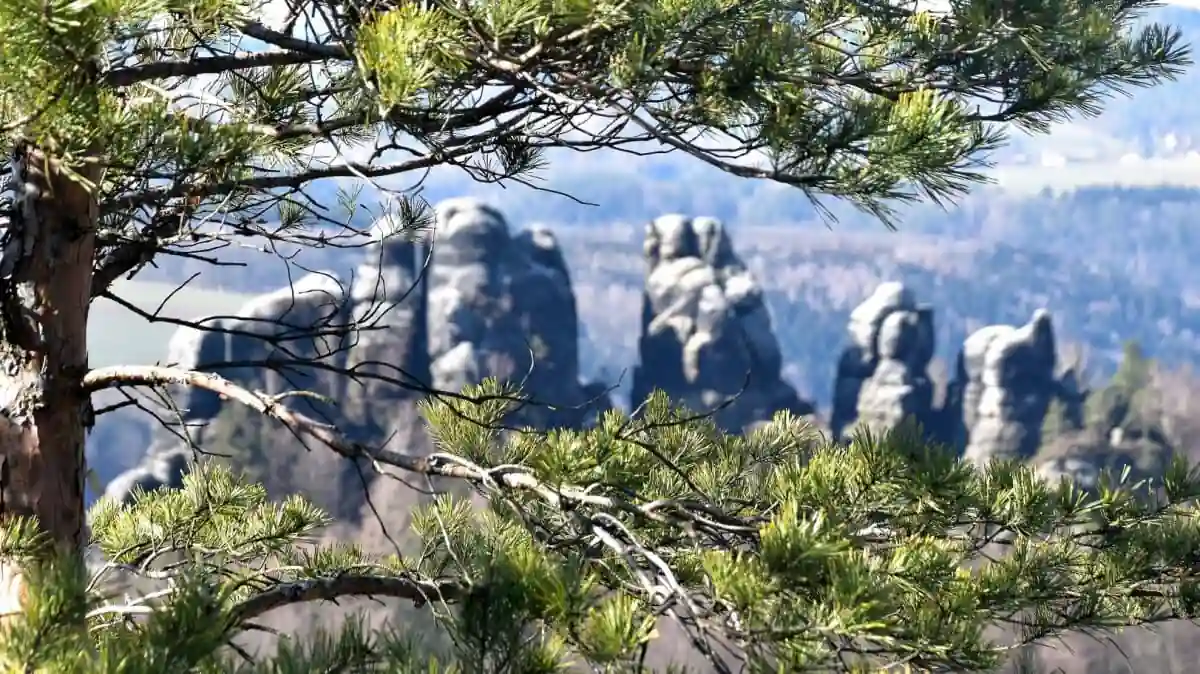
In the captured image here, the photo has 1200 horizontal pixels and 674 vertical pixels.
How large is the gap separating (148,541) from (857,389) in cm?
2004

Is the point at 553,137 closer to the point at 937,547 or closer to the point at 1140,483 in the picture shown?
the point at 937,547

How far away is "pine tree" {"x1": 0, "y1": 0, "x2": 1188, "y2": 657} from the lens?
3.54ft

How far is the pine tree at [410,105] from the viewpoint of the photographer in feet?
3.54

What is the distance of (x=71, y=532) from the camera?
1.53m

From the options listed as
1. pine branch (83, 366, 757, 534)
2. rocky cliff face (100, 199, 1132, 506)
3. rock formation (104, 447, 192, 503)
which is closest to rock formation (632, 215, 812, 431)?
rocky cliff face (100, 199, 1132, 506)

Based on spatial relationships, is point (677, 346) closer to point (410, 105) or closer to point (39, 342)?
point (39, 342)

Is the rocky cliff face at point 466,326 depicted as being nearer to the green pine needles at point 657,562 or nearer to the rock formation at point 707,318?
the rock formation at point 707,318

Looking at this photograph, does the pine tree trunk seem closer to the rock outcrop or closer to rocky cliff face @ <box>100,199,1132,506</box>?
rocky cliff face @ <box>100,199,1132,506</box>

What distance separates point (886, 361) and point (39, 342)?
20.8m

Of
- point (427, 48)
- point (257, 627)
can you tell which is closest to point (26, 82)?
point (427, 48)

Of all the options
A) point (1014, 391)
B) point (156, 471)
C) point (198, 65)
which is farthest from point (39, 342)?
point (1014, 391)

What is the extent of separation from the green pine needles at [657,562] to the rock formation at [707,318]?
1953 centimetres

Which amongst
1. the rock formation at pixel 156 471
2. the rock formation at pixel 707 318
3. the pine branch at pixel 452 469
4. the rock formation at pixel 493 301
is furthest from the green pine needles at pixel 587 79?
the rock formation at pixel 707 318

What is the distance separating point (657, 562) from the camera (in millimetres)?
1066
